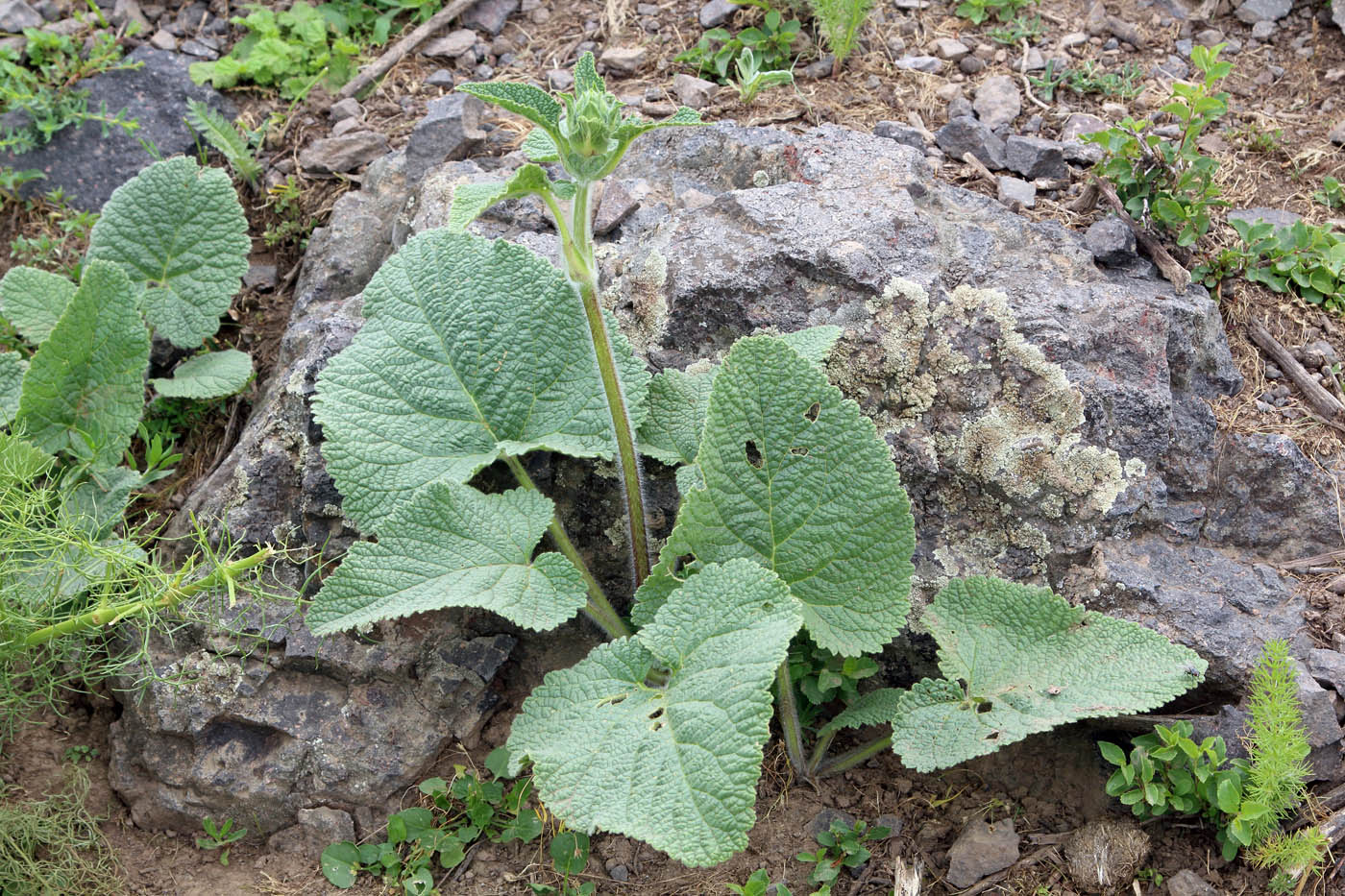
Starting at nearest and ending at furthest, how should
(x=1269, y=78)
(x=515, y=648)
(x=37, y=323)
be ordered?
1. (x=515, y=648)
2. (x=37, y=323)
3. (x=1269, y=78)

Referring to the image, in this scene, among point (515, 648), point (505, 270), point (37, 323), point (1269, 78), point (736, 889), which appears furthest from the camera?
point (1269, 78)

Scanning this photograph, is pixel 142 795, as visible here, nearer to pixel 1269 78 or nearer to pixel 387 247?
pixel 387 247

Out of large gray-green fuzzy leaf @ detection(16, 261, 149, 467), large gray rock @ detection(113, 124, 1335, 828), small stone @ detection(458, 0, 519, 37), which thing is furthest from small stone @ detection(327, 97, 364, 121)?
large gray rock @ detection(113, 124, 1335, 828)

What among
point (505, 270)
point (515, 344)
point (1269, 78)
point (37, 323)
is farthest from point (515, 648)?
point (1269, 78)

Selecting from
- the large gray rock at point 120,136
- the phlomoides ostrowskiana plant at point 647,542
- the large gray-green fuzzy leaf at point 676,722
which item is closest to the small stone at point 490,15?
the large gray rock at point 120,136

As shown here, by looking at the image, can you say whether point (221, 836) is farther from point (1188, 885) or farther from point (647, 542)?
point (1188, 885)

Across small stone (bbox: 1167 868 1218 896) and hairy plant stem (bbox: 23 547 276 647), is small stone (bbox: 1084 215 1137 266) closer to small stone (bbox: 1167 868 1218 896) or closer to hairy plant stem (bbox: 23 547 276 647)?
small stone (bbox: 1167 868 1218 896)
